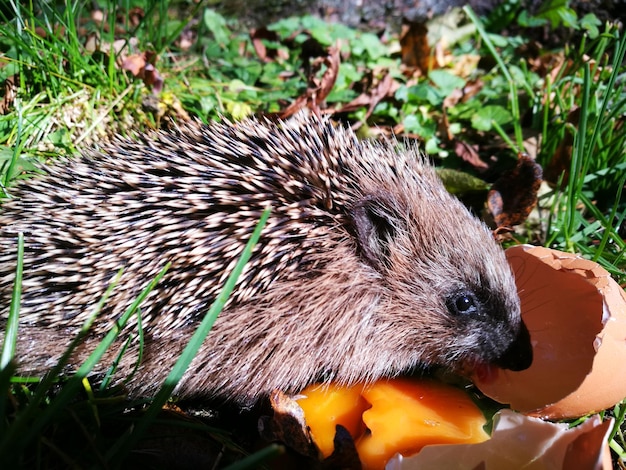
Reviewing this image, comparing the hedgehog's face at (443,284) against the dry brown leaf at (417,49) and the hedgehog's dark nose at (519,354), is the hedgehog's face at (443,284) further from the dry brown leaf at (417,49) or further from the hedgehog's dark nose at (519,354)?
the dry brown leaf at (417,49)

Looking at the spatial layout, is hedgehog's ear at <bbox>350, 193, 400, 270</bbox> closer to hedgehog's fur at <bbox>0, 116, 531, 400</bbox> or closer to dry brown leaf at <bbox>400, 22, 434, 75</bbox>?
hedgehog's fur at <bbox>0, 116, 531, 400</bbox>

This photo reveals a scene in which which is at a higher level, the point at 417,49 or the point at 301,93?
the point at 417,49

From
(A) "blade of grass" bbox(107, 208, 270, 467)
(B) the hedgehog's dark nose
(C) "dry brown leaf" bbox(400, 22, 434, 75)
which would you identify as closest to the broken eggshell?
(B) the hedgehog's dark nose

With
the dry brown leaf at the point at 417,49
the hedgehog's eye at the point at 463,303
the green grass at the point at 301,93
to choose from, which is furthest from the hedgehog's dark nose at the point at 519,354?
the dry brown leaf at the point at 417,49

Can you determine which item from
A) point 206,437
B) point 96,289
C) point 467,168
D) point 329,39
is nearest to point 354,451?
point 206,437

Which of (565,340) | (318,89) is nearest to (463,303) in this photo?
(565,340)

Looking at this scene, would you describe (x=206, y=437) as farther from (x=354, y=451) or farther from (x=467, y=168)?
(x=467, y=168)

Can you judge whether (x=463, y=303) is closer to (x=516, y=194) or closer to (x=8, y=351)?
(x=516, y=194)
